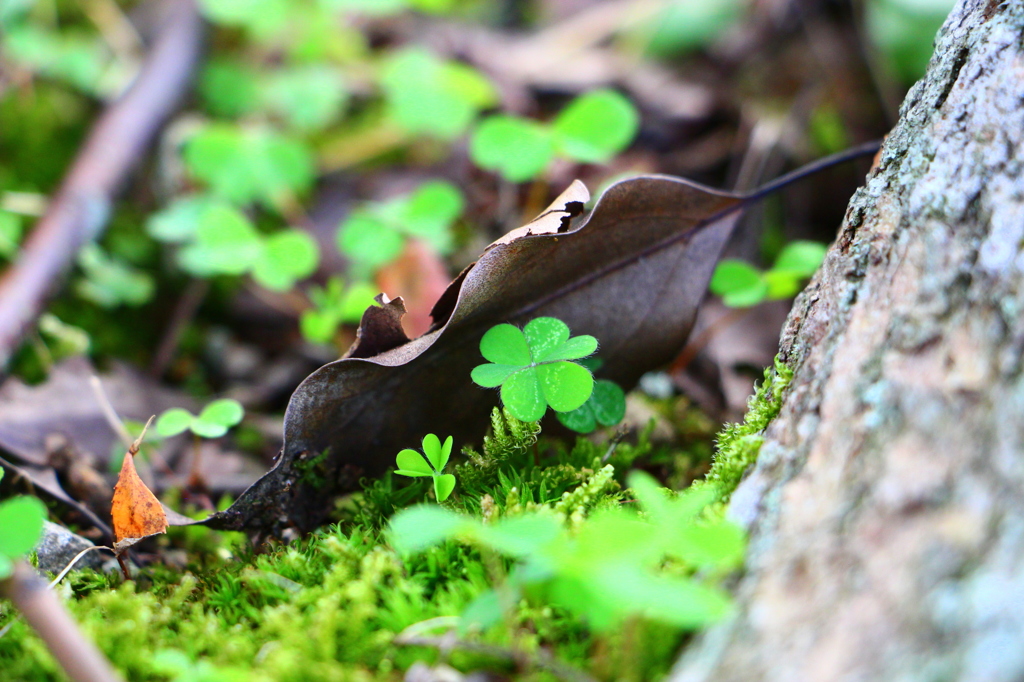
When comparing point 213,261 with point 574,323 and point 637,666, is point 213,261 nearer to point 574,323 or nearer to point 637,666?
point 574,323

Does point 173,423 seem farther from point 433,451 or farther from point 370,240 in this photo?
point 370,240

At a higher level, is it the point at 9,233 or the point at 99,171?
the point at 99,171

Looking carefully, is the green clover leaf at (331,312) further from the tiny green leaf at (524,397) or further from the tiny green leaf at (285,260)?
the tiny green leaf at (524,397)

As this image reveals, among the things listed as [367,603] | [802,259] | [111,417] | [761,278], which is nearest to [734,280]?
[761,278]

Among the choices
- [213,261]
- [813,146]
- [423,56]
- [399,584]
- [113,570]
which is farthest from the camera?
[423,56]

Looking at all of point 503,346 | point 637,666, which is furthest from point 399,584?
point 503,346

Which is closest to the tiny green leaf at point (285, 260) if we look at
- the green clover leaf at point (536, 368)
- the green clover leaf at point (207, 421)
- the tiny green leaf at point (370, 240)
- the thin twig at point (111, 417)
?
the tiny green leaf at point (370, 240)
